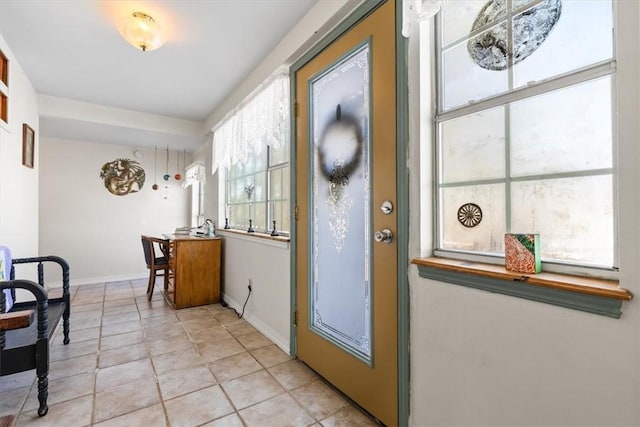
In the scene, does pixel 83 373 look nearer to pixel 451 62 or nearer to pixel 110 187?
pixel 451 62

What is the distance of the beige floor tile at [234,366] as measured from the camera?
6.51 feet

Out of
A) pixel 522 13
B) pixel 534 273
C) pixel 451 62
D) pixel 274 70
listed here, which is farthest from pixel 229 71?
pixel 534 273

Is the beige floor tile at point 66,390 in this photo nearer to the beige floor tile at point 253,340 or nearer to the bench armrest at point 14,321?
the bench armrest at point 14,321

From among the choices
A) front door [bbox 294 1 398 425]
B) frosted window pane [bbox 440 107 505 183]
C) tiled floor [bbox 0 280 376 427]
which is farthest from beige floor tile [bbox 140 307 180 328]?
frosted window pane [bbox 440 107 505 183]

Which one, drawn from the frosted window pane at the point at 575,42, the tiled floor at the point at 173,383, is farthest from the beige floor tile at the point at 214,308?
the frosted window pane at the point at 575,42

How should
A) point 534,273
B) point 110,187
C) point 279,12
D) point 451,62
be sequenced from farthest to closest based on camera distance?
point 110,187 < point 279,12 < point 451,62 < point 534,273

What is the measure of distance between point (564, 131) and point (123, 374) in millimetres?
2690

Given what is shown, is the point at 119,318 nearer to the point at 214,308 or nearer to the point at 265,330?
the point at 214,308

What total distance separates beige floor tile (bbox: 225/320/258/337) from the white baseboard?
4 centimetres

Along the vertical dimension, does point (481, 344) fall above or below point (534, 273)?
below

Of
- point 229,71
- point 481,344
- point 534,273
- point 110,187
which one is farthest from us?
point 110,187

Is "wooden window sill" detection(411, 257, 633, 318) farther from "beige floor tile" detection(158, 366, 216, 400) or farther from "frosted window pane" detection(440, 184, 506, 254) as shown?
"beige floor tile" detection(158, 366, 216, 400)

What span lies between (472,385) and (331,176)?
4.15 feet

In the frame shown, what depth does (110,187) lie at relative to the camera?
490 centimetres
